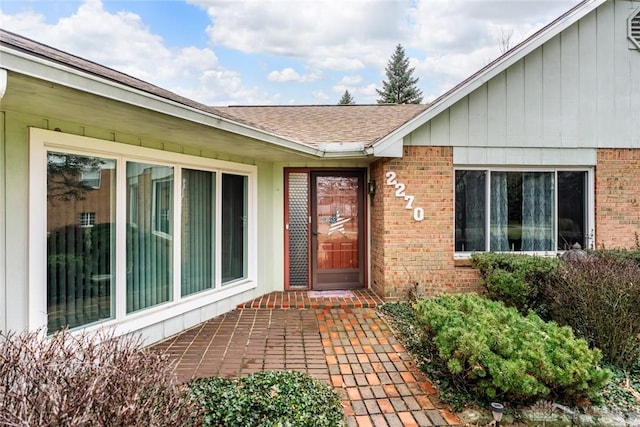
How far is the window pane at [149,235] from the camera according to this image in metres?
4.24

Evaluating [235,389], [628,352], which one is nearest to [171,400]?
[235,389]

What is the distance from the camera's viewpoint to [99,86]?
2.58 m

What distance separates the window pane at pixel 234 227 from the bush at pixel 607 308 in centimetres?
474

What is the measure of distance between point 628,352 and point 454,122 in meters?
3.80

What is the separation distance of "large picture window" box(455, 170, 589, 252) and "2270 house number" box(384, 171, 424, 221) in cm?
73

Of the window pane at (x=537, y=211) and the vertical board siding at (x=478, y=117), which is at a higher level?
the vertical board siding at (x=478, y=117)

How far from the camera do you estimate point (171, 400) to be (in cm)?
202

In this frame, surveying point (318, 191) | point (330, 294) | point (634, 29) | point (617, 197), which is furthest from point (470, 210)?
point (634, 29)

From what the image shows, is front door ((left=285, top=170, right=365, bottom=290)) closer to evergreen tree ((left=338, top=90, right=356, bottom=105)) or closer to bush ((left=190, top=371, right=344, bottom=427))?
bush ((left=190, top=371, right=344, bottom=427))

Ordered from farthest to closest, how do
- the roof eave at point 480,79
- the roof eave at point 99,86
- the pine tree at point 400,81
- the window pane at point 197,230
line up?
the pine tree at point 400,81 → the roof eave at point 480,79 → the window pane at point 197,230 → the roof eave at point 99,86

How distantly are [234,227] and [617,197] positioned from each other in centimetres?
652

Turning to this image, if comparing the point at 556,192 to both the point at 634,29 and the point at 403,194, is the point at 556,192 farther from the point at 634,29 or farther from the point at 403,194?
the point at 634,29

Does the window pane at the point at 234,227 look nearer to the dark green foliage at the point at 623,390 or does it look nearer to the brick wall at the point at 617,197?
the dark green foliage at the point at 623,390

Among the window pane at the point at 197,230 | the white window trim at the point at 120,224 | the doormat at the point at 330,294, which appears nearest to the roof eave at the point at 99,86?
the white window trim at the point at 120,224
